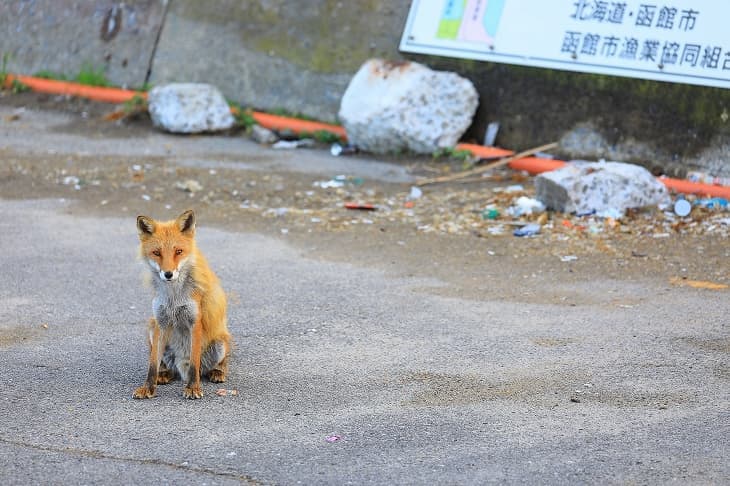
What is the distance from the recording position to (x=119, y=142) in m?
11.8

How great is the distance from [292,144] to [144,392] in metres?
6.69

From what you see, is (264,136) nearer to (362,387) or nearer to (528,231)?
(528,231)

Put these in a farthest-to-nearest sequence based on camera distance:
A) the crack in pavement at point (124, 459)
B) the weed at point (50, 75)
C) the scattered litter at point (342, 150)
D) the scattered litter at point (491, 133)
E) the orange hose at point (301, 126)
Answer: the weed at point (50, 75)
the scattered litter at point (342, 150)
the scattered litter at point (491, 133)
the orange hose at point (301, 126)
the crack in pavement at point (124, 459)

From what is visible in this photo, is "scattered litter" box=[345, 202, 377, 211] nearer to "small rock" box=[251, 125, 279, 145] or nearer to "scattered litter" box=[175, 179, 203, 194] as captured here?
"scattered litter" box=[175, 179, 203, 194]

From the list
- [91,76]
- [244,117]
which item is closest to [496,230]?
[244,117]

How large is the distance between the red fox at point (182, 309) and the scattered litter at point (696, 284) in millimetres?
3529

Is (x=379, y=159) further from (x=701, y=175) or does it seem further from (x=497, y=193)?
(x=701, y=175)

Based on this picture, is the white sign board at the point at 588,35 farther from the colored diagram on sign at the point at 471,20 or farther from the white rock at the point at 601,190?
the white rock at the point at 601,190

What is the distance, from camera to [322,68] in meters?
11.9

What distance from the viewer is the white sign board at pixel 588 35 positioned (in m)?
9.60

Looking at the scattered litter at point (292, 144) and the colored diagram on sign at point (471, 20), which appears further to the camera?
the scattered litter at point (292, 144)

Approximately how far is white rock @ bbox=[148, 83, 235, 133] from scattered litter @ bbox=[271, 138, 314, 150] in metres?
0.83

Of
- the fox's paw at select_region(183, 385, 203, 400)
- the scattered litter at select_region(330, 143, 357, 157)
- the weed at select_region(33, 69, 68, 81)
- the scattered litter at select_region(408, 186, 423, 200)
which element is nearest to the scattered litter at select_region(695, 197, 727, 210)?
the scattered litter at select_region(408, 186, 423, 200)

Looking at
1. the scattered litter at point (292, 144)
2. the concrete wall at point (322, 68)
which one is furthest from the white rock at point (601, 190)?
the scattered litter at point (292, 144)
